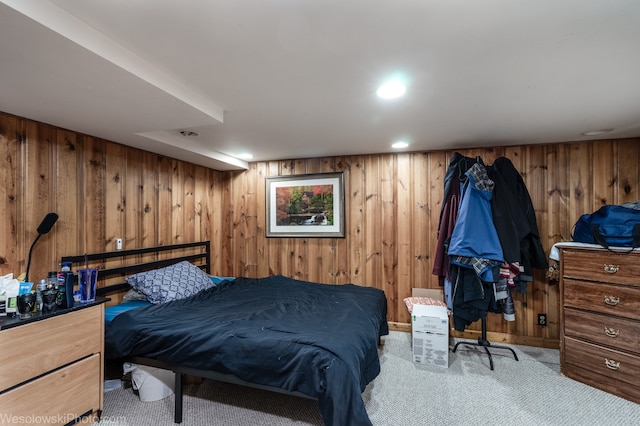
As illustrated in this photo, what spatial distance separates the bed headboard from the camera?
8.22 ft

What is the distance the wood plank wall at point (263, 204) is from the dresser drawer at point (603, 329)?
689 mm

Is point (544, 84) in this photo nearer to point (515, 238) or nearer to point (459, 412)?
point (515, 238)

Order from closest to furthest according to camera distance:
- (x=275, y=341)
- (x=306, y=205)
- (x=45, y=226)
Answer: (x=275, y=341) → (x=45, y=226) → (x=306, y=205)

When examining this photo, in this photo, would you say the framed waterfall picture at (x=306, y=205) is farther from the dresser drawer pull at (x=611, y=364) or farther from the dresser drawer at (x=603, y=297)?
the dresser drawer pull at (x=611, y=364)

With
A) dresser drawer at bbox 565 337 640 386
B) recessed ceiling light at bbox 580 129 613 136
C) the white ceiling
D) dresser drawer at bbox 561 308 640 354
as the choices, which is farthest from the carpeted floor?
recessed ceiling light at bbox 580 129 613 136

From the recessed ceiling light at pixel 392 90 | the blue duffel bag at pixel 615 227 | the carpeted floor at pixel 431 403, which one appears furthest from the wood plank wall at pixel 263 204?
the recessed ceiling light at pixel 392 90

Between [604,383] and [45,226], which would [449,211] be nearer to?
[604,383]

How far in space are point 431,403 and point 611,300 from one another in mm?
1690

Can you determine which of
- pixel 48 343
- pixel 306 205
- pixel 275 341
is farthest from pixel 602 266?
pixel 48 343

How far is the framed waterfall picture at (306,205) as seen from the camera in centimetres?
379

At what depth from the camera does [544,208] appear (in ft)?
10.3

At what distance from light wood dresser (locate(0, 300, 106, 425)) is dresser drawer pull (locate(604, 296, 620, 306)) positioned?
3.88 m

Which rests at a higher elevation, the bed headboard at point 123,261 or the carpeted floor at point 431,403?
the bed headboard at point 123,261

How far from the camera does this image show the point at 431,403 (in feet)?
7.09
